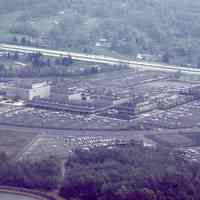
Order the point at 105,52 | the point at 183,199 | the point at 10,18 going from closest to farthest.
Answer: the point at 183,199, the point at 105,52, the point at 10,18

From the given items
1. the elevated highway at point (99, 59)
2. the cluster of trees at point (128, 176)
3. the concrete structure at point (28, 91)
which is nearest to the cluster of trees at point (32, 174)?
the cluster of trees at point (128, 176)

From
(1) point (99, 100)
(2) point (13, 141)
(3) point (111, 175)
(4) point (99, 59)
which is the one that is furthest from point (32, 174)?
(4) point (99, 59)

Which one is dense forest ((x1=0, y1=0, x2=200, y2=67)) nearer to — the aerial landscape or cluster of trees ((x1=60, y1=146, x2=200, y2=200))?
the aerial landscape

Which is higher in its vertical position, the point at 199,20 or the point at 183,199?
the point at 183,199

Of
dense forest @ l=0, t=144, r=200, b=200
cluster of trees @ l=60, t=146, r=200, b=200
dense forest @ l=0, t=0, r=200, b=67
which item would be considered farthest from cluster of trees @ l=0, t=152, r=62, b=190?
dense forest @ l=0, t=0, r=200, b=67

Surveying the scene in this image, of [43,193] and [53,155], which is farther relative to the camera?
[53,155]

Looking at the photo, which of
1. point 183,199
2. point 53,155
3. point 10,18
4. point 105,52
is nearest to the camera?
point 183,199

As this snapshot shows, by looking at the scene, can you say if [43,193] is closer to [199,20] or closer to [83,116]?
[83,116]

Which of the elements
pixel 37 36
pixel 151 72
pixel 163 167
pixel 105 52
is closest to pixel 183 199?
pixel 163 167
